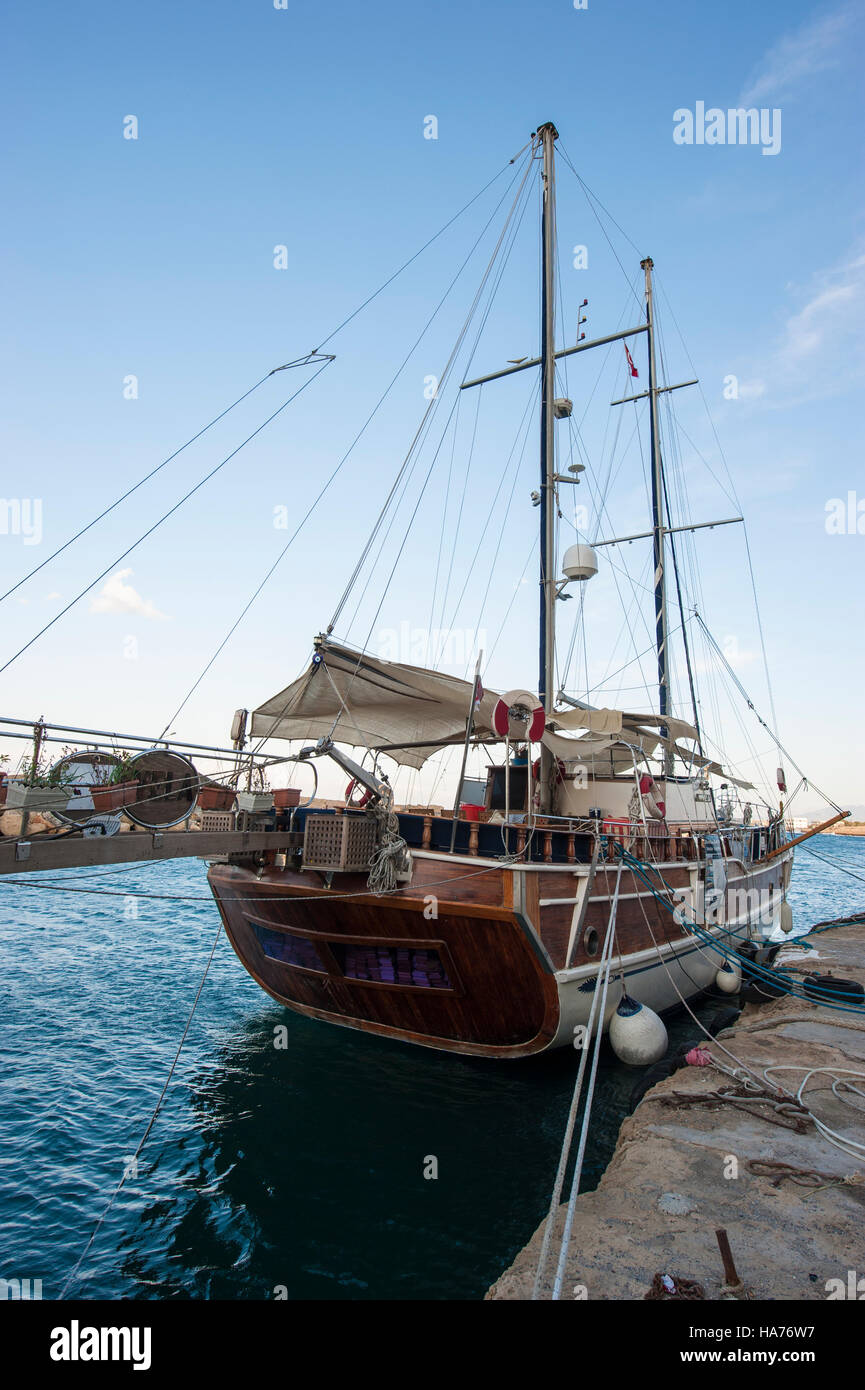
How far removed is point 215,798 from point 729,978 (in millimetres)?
14516

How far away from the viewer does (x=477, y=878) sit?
30.9 feet

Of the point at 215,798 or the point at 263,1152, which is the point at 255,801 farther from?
the point at 263,1152

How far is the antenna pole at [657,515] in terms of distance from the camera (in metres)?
28.1

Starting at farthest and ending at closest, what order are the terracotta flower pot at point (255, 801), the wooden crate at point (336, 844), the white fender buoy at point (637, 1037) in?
→ the white fender buoy at point (637, 1037), the terracotta flower pot at point (255, 801), the wooden crate at point (336, 844)

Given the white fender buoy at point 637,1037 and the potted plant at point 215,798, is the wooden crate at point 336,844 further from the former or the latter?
the white fender buoy at point 637,1037

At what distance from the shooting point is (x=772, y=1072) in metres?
9.46

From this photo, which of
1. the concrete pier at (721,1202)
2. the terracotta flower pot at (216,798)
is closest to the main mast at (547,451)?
the terracotta flower pot at (216,798)

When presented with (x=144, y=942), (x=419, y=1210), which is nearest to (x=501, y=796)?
(x=419, y=1210)

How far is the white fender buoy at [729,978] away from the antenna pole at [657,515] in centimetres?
1226

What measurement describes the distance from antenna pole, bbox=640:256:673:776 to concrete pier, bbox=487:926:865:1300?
1975cm

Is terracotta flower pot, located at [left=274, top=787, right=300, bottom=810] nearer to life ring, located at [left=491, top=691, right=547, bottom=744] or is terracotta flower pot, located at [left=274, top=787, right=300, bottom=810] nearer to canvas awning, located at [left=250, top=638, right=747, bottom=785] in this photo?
canvas awning, located at [left=250, top=638, right=747, bottom=785]
